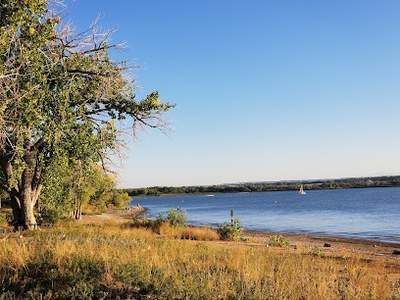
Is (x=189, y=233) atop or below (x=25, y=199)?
below

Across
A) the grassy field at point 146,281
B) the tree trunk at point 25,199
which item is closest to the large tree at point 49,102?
the tree trunk at point 25,199

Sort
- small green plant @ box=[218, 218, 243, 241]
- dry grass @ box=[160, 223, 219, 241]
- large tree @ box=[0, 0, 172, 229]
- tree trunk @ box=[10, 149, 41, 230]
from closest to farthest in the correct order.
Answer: large tree @ box=[0, 0, 172, 229], tree trunk @ box=[10, 149, 41, 230], dry grass @ box=[160, 223, 219, 241], small green plant @ box=[218, 218, 243, 241]

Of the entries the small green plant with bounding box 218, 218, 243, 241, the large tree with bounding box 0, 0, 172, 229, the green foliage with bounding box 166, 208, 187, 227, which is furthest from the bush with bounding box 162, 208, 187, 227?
the large tree with bounding box 0, 0, 172, 229

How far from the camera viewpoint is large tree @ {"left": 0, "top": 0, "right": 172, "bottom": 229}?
1422 centimetres

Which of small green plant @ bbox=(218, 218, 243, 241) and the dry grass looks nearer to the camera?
the dry grass

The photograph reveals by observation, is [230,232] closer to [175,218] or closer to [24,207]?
[175,218]

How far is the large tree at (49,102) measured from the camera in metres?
14.2

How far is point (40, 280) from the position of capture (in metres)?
7.75

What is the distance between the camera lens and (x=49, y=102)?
16.3m

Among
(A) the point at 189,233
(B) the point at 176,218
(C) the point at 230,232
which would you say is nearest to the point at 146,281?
(A) the point at 189,233

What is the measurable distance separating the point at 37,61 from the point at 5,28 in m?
2.09

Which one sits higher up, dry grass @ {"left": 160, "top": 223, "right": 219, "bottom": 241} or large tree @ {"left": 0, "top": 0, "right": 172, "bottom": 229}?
large tree @ {"left": 0, "top": 0, "right": 172, "bottom": 229}

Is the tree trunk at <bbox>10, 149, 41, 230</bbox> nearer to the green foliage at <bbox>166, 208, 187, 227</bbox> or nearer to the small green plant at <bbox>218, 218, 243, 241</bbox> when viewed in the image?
the small green plant at <bbox>218, 218, 243, 241</bbox>

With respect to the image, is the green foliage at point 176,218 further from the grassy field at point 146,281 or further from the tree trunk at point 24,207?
the grassy field at point 146,281
